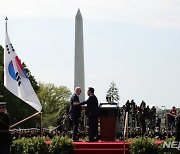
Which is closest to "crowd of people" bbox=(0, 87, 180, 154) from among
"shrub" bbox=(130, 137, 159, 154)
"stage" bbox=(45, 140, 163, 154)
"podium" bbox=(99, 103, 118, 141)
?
"podium" bbox=(99, 103, 118, 141)

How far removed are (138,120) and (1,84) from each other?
27.9m

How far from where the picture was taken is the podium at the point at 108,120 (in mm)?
18828

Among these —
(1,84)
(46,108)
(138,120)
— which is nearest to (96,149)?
(138,120)

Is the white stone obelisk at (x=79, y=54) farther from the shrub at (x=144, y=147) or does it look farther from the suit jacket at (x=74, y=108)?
the shrub at (x=144, y=147)

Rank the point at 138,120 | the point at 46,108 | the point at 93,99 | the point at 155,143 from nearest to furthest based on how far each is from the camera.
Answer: the point at 155,143
the point at 93,99
the point at 138,120
the point at 46,108

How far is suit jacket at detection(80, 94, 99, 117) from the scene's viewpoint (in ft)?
59.1

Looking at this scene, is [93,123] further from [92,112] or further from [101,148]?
[101,148]

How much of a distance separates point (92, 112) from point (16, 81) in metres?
2.90

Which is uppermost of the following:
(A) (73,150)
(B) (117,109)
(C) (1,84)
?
(C) (1,84)

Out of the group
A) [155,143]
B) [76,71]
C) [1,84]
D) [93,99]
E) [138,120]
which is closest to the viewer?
[155,143]

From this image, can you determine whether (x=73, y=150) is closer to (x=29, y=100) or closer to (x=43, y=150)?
(x=43, y=150)

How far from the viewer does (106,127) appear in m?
19.1

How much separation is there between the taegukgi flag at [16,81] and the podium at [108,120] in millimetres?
2304

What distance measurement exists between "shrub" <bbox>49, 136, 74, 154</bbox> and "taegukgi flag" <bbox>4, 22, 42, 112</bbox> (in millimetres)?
1847
